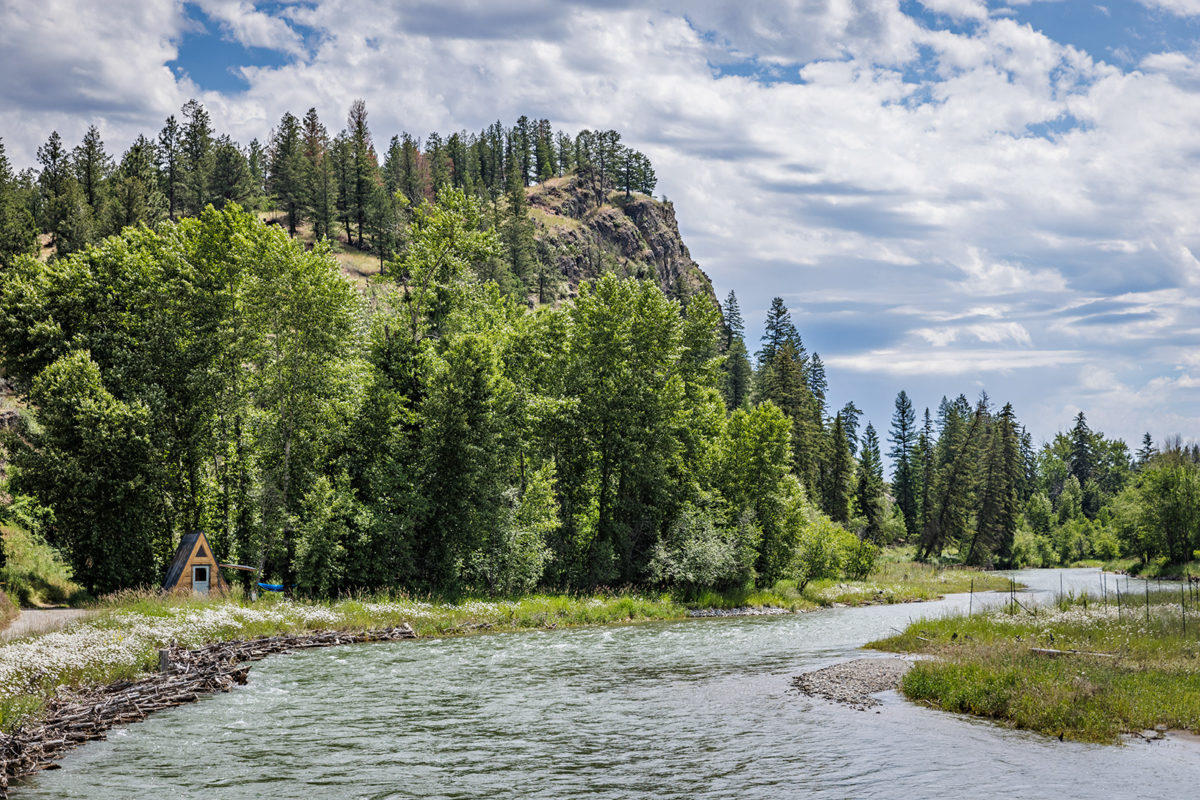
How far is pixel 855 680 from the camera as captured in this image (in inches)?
985

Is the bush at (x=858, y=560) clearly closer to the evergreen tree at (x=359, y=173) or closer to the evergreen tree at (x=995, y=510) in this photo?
the evergreen tree at (x=995, y=510)

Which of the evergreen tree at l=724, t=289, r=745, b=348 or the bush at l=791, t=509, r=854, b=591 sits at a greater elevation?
the evergreen tree at l=724, t=289, r=745, b=348

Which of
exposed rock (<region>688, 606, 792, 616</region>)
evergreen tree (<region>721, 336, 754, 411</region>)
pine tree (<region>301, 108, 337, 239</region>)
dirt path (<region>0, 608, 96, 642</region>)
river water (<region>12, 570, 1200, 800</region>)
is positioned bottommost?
exposed rock (<region>688, 606, 792, 616</region>)

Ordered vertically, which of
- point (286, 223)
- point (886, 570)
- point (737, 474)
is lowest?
point (886, 570)

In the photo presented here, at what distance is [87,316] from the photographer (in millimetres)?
43781

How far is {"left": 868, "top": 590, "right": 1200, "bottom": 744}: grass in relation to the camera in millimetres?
19094

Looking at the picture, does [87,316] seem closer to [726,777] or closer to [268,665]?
[268,665]

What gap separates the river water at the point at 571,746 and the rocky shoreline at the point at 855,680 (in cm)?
68

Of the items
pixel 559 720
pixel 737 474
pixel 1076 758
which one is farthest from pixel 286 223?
pixel 1076 758

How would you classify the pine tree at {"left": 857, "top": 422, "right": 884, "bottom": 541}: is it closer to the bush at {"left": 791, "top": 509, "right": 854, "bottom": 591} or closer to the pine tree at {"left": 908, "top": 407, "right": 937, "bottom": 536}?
the pine tree at {"left": 908, "top": 407, "right": 937, "bottom": 536}

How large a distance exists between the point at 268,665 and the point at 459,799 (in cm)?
1668

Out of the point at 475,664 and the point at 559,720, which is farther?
the point at 475,664

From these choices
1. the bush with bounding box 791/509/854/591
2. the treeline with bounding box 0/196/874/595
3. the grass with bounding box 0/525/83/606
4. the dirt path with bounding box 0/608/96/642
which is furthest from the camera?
the bush with bounding box 791/509/854/591

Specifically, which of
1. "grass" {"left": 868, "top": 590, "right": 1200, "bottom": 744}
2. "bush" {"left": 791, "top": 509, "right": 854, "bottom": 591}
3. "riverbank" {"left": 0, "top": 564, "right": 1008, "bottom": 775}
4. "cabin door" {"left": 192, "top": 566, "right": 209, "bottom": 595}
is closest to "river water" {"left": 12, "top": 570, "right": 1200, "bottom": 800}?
"grass" {"left": 868, "top": 590, "right": 1200, "bottom": 744}
